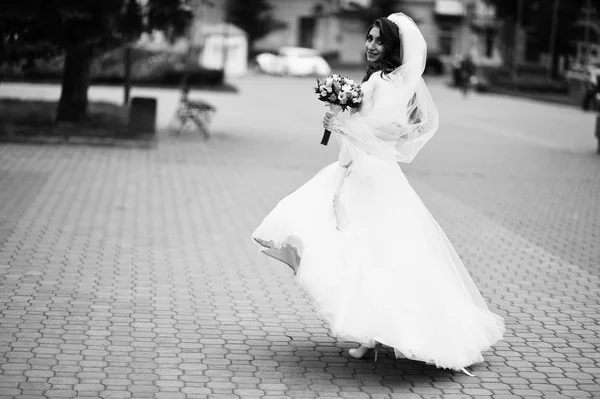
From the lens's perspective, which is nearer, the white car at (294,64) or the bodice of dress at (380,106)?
the bodice of dress at (380,106)

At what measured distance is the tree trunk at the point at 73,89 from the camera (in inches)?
766

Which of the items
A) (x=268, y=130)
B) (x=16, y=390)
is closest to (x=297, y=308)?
A: (x=16, y=390)

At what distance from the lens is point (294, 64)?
60312mm

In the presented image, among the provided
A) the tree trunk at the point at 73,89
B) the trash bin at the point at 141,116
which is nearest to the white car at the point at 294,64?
the tree trunk at the point at 73,89

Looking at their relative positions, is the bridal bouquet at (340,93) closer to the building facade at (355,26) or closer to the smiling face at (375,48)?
the smiling face at (375,48)

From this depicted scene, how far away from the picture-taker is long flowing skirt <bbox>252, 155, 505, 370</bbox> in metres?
5.61

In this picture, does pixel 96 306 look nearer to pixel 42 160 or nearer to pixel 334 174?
pixel 334 174

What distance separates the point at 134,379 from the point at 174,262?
337 cm

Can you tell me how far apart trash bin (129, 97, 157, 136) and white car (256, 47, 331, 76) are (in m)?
41.1

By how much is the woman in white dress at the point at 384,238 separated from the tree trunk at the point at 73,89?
14.2 m

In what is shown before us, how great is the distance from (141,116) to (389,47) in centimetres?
1367

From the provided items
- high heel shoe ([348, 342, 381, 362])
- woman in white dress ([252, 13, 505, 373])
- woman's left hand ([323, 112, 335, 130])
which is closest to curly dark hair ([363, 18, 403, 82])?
woman in white dress ([252, 13, 505, 373])

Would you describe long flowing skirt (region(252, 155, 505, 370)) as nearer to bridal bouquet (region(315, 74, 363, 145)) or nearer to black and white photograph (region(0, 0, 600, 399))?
black and white photograph (region(0, 0, 600, 399))

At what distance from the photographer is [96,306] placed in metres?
7.15
